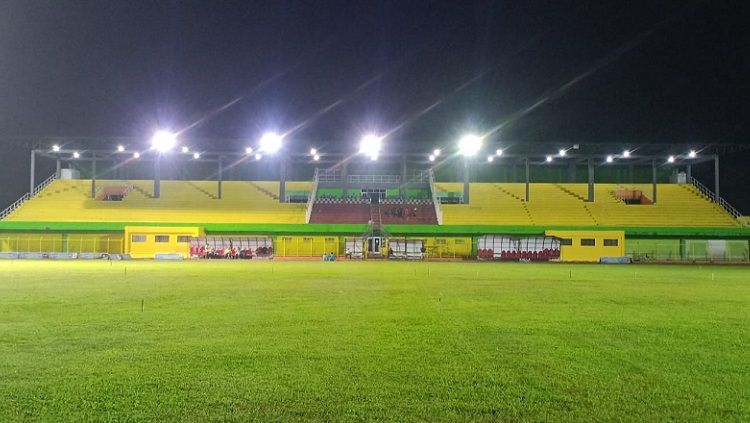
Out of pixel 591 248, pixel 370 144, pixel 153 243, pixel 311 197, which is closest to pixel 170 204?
pixel 153 243

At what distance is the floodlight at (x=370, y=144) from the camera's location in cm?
5628

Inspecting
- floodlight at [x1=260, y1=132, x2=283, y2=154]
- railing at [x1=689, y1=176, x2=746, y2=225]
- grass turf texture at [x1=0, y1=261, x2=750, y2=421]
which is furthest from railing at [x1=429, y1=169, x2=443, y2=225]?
grass turf texture at [x1=0, y1=261, x2=750, y2=421]

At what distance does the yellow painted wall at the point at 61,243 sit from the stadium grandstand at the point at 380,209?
12 centimetres

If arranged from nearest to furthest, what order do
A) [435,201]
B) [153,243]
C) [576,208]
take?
[153,243] → [576,208] → [435,201]

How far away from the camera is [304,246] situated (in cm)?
5328

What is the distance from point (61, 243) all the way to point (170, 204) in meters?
11.2

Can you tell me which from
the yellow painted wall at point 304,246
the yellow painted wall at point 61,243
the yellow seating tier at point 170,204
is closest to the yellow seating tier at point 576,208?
the yellow painted wall at point 304,246

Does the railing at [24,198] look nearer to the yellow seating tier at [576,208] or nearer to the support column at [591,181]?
the yellow seating tier at [576,208]

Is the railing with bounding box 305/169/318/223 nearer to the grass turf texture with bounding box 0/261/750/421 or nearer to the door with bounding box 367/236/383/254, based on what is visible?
the door with bounding box 367/236/383/254

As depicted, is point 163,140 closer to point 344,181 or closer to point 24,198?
point 24,198

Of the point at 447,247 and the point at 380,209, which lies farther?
the point at 380,209

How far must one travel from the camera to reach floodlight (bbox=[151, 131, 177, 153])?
55.2 metres

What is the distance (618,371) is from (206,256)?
46960mm

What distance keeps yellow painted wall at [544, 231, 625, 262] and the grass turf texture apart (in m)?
35.2
